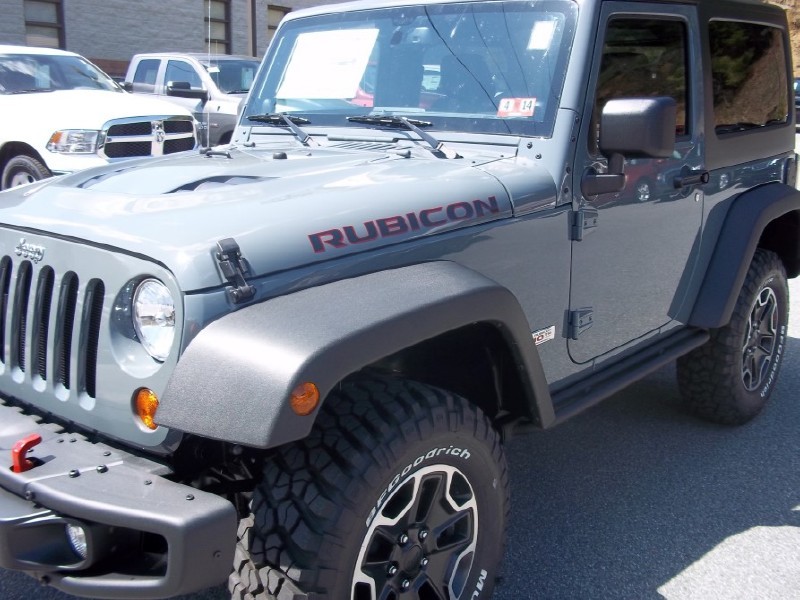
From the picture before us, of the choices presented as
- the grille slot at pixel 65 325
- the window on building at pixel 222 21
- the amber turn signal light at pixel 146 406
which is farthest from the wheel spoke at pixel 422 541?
the window on building at pixel 222 21

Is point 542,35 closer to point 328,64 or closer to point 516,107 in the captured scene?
point 516,107

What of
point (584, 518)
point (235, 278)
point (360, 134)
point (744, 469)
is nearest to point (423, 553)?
point (235, 278)

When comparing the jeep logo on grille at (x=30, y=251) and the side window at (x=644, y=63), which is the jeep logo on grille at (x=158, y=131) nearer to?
the side window at (x=644, y=63)

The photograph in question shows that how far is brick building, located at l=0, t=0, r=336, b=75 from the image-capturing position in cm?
1755

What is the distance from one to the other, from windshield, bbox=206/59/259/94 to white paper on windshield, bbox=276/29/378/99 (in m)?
8.14

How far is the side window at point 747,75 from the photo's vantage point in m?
3.67

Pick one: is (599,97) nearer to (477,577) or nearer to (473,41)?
(473,41)

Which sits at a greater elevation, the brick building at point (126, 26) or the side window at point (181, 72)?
the brick building at point (126, 26)

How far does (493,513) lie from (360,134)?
4.84ft

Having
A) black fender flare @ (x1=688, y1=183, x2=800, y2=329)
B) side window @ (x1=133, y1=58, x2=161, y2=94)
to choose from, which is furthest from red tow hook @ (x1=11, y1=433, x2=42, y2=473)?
side window @ (x1=133, y1=58, x2=161, y2=94)

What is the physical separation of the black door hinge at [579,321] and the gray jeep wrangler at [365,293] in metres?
0.02

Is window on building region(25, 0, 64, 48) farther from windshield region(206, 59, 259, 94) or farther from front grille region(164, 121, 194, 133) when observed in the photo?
front grille region(164, 121, 194, 133)

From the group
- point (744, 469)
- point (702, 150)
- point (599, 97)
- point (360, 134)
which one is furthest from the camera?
point (744, 469)

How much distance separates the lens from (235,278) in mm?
2057
